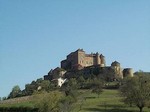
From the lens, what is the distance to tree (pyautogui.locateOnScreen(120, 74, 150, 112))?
263 feet

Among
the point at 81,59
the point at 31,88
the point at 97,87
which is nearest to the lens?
the point at 97,87

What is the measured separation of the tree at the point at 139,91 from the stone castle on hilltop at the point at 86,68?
75651mm

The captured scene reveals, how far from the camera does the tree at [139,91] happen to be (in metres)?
80.3

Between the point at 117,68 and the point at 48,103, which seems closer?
the point at 48,103

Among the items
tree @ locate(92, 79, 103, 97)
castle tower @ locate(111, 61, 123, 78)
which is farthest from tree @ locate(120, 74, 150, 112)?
castle tower @ locate(111, 61, 123, 78)

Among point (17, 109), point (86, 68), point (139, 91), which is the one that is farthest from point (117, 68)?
point (139, 91)

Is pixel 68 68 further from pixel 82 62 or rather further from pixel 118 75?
pixel 118 75

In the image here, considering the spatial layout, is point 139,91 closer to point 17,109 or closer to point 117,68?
point 17,109

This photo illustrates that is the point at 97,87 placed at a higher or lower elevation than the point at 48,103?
higher

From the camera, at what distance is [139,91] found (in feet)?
268

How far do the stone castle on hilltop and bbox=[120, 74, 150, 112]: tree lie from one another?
7565 centimetres

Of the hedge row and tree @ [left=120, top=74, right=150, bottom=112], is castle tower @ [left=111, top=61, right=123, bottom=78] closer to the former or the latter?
the hedge row

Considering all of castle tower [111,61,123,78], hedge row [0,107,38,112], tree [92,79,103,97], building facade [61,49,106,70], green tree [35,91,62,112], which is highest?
building facade [61,49,106,70]

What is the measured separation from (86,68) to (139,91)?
3822 inches
